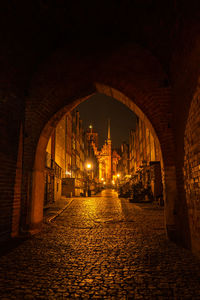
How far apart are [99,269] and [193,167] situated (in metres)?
2.66

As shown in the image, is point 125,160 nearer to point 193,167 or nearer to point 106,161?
point 106,161

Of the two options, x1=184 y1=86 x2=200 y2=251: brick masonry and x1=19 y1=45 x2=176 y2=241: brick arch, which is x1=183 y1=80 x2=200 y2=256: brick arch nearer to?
x1=184 y1=86 x2=200 y2=251: brick masonry

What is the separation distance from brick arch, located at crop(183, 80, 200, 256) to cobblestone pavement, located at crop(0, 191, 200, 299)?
564 millimetres

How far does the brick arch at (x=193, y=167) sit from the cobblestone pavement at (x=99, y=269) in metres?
0.56

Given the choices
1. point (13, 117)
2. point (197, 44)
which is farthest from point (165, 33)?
point (13, 117)

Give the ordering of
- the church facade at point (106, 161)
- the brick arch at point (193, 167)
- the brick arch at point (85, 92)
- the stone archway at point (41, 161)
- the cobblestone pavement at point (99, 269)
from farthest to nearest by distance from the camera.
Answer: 1. the church facade at point (106, 161)
2. the stone archway at point (41, 161)
3. the brick arch at point (85, 92)
4. the brick arch at point (193, 167)
5. the cobblestone pavement at point (99, 269)

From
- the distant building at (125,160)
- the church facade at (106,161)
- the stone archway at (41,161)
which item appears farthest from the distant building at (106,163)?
the stone archway at (41,161)

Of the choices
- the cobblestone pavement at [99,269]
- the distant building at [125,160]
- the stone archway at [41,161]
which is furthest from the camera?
the distant building at [125,160]

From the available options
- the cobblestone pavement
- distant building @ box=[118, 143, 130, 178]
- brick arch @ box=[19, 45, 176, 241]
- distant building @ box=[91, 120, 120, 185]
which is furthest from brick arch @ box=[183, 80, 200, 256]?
distant building @ box=[91, 120, 120, 185]

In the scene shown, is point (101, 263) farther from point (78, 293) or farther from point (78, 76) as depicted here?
point (78, 76)

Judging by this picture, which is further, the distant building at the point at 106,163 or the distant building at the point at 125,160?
the distant building at the point at 106,163

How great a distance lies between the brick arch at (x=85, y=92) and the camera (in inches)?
215

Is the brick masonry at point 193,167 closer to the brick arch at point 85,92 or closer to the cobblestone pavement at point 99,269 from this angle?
the cobblestone pavement at point 99,269

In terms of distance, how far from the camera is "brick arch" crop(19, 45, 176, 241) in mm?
5473
